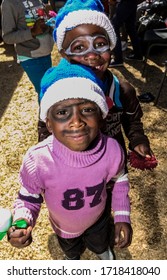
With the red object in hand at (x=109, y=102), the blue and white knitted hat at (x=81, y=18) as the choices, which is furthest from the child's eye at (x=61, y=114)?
the blue and white knitted hat at (x=81, y=18)

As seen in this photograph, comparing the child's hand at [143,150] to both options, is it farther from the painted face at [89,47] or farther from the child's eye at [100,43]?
the child's eye at [100,43]

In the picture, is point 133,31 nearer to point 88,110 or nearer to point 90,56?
point 90,56

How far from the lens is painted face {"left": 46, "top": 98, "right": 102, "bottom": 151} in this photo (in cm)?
151

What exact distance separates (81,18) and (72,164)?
0.91 metres

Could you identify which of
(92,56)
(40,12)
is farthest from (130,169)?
(92,56)

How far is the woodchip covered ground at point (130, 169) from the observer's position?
2.96 metres

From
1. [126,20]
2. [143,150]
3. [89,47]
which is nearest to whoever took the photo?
[89,47]

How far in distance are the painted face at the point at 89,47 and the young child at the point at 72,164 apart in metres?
0.21

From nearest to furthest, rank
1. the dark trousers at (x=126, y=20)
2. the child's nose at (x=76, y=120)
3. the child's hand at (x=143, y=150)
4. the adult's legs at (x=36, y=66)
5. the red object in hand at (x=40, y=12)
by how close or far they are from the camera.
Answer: the child's nose at (x=76, y=120) → the child's hand at (x=143, y=150) → the red object in hand at (x=40, y=12) → the adult's legs at (x=36, y=66) → the dark trousers at (x=126, y=20)

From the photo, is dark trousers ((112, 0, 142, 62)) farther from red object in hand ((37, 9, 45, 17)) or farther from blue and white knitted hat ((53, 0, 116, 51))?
blue and white knitted hat ((53, 0, 116, 51))

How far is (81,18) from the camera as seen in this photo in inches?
74.6

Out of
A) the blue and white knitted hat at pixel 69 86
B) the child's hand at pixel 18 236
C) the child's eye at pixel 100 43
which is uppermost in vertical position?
the child's eye at pixel 100 43

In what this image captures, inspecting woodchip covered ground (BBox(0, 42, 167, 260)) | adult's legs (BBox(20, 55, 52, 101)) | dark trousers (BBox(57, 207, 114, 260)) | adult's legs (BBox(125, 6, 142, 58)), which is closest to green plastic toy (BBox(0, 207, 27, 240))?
dark trousers (BBox(57, 207, 114, 260))
